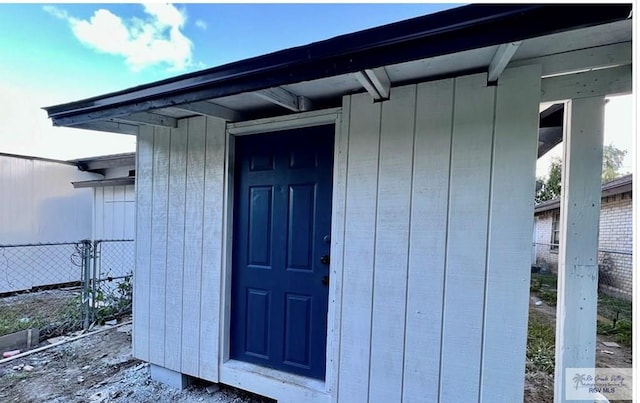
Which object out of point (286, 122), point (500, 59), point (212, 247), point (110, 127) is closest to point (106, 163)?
point (110, 127)

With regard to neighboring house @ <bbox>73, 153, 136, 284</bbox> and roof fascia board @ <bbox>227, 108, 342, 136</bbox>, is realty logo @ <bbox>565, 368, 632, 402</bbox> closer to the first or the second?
roof fascia board @ <bbox>227, 108, 342, 136</bbox>

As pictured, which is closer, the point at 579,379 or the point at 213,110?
the point at 579,379

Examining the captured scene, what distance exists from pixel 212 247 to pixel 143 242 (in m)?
0.76

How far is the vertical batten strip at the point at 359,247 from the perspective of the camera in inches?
69.6

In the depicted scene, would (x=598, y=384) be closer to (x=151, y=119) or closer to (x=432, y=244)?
(x=432, y=244)

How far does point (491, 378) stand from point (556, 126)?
4.98 ft

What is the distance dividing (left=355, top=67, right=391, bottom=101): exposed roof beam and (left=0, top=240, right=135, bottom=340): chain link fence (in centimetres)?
386

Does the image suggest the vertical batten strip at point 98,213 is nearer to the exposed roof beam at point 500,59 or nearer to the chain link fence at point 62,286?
the chain link fence at point 62,286

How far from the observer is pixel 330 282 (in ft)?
6.24

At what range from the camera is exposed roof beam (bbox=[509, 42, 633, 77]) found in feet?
4.23

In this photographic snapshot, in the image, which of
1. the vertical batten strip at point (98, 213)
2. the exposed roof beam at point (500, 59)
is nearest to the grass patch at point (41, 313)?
the vertical batten strip at point (98, 213)

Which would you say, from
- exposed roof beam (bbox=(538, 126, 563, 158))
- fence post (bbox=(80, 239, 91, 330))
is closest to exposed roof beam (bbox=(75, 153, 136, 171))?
fence post (bbox=(80, 239, 91, 330))

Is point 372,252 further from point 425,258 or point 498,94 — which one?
point 498,94

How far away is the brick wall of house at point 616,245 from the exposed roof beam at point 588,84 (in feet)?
1.64
